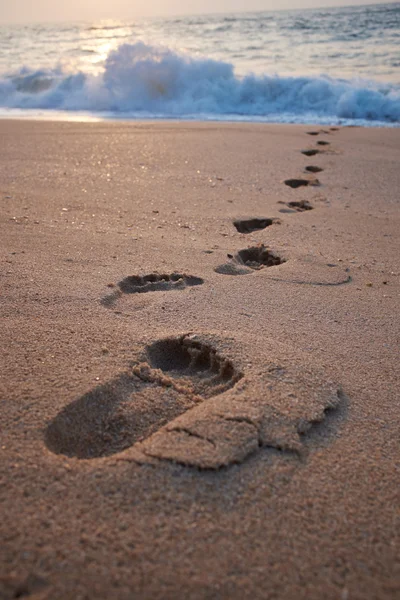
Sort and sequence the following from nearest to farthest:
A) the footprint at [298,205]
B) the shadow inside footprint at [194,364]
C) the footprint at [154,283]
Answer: the shadow inside footprint at [194,364]
the footprint at [154,283]
the footprint at [298,205]

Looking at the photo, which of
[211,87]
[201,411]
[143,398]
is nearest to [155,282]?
[143,398]

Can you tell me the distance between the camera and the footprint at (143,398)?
1.24m

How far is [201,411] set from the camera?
50.6 inches

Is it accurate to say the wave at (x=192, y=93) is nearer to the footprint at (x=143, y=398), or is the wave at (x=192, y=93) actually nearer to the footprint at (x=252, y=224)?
the footprint at (x=252, y=224)

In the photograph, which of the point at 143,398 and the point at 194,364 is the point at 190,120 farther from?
the point at 143,398

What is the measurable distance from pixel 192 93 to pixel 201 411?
8.33m

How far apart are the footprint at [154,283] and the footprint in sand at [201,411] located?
465 millimetres

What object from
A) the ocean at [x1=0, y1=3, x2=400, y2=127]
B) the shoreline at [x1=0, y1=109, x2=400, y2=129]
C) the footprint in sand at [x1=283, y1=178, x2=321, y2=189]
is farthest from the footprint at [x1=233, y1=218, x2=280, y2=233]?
the ocean at [x1=0, y1=3, x2=400, y2=127]

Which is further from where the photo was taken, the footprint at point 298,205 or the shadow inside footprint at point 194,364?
the footprint at point 298,205

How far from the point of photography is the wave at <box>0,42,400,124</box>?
25.1 ft

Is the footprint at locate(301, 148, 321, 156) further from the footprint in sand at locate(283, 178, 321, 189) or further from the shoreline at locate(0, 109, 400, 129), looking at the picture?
the shoreline at locate(0, 109, 400, 129)

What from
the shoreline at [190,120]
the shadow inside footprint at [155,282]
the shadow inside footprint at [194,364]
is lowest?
the shadow inside footprint at [194,364]

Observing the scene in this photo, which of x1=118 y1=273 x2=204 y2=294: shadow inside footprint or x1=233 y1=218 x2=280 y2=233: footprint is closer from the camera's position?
x1=118 y1=273 x2=204 y2=294: shadow inside footprint

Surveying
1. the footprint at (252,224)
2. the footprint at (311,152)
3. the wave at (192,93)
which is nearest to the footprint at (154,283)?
the footprint at (252,224)
